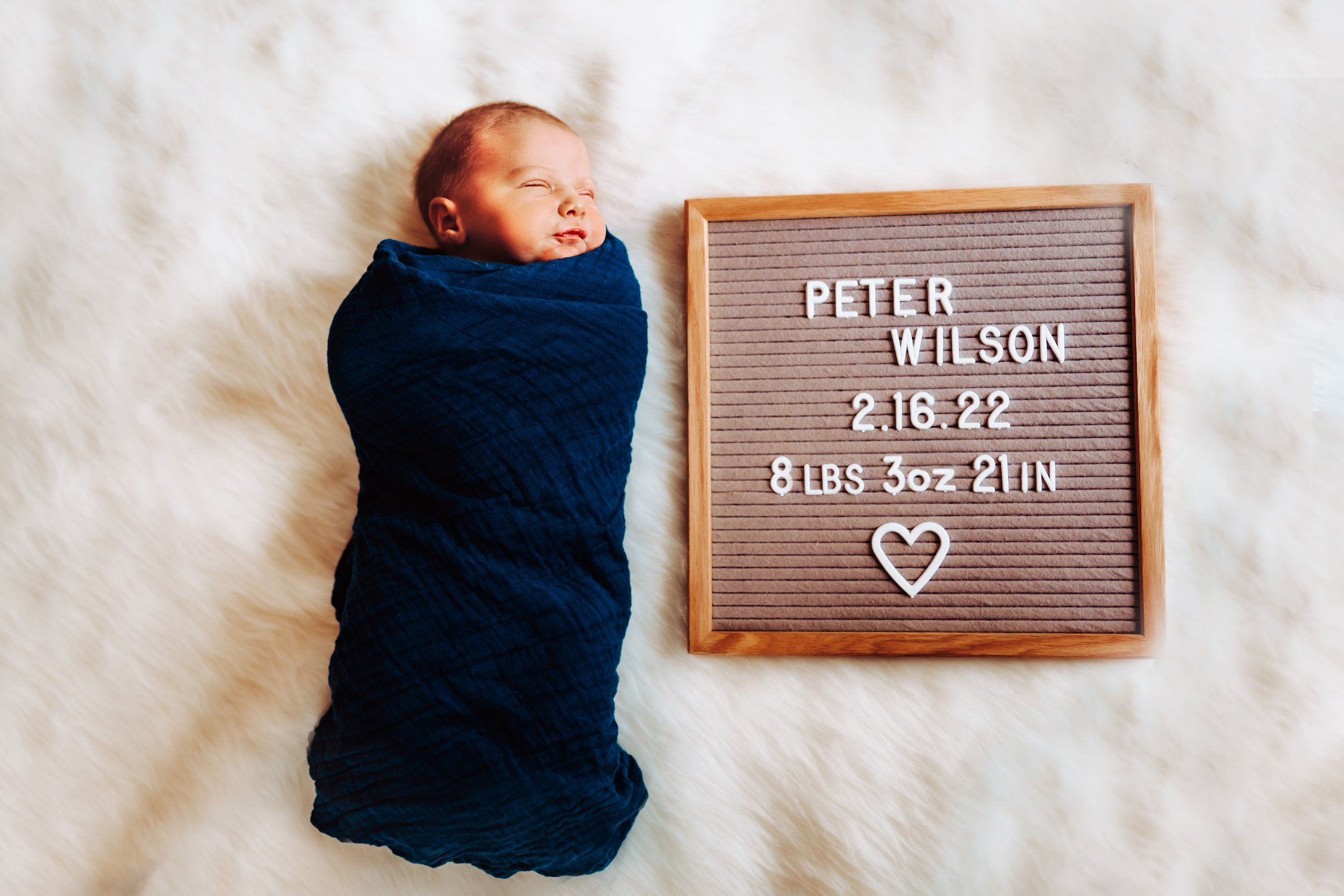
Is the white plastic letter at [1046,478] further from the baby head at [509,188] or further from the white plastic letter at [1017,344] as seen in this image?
the baby head at [509,188]

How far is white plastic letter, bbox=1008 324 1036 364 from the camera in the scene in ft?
2.64

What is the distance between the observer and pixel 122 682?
0.83m

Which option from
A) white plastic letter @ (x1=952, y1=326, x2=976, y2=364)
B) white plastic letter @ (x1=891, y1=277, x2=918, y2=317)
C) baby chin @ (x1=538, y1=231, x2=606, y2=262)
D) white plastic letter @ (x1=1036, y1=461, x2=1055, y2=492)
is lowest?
white plastic letter @ (x1=1036, y1=461, x2=1055, y2=492)

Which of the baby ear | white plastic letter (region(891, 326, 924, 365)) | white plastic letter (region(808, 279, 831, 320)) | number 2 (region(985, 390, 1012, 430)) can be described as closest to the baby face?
the baby ear

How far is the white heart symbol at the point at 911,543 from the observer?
31.4 inches

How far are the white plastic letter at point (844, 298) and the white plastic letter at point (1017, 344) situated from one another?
A: 0.54 ft

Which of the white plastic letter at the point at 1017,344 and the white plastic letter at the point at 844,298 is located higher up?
the white plastic letter at the point at 844,298

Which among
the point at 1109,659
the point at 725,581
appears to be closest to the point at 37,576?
the point at 725,581

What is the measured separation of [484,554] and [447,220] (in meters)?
0.35

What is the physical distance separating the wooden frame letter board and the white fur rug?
0.04 meters

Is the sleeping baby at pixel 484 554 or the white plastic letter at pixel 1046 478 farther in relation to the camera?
the white plastic letter at pixel 1046 478

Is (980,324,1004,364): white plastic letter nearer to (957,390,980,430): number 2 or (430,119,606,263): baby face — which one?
(957,390,980,430): number 2

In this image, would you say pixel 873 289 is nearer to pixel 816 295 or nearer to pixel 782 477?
pixel 816 295

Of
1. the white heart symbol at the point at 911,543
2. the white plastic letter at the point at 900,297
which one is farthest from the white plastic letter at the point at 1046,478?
the white plastic letter at the point at 900,297
